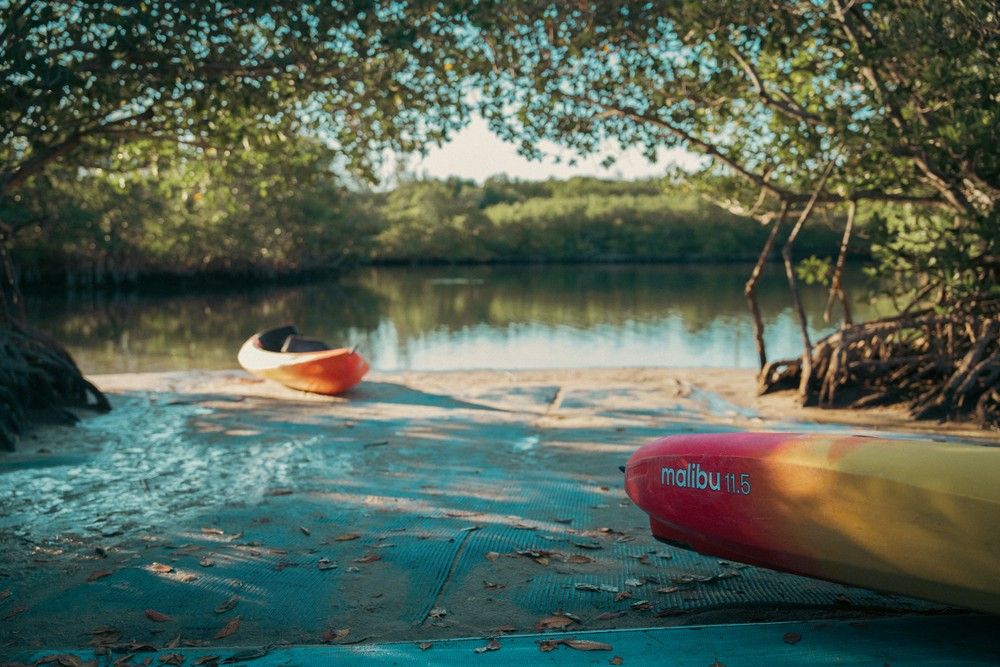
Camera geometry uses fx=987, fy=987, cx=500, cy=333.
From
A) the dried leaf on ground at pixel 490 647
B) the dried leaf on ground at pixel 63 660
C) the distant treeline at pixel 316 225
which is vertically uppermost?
the distant treeline at pixel 316 225

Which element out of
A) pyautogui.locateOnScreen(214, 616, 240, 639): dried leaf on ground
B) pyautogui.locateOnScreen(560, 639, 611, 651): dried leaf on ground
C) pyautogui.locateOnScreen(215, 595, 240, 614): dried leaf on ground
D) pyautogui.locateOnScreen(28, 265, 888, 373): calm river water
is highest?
pyautogui.locateOnScreen(560, 639, 611, 651): dried leaf on ground

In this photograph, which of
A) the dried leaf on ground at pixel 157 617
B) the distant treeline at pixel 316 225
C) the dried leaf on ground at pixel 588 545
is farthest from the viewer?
the distant treeline at pixel 316 225

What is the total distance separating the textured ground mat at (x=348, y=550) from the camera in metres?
3.97

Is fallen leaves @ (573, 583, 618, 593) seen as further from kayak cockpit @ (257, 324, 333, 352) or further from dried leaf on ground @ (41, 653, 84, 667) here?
kayak cockpit @ (257, 324, 333, 352)


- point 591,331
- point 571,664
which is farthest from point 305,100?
point 591,331

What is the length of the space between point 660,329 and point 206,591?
23.2 m

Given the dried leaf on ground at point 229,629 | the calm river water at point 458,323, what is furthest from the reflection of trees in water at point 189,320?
the dried leaf on ground at point 229,629

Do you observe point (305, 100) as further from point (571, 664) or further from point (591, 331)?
point (591, 331)

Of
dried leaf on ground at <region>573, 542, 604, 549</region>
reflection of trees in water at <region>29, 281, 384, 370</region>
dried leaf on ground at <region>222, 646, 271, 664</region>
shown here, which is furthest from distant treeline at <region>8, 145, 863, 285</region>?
dried leaf on ground at <region>222, 646, 271, 664</region>

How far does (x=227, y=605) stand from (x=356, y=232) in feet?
195

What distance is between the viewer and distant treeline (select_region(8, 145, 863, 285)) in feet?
56.3

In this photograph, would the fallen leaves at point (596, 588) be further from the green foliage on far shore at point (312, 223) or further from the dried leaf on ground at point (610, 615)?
the green foliage on far shore at point (312, 223)

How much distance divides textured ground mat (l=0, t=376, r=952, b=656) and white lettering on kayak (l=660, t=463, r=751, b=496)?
475 millimetres

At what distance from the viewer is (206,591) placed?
4344mm
